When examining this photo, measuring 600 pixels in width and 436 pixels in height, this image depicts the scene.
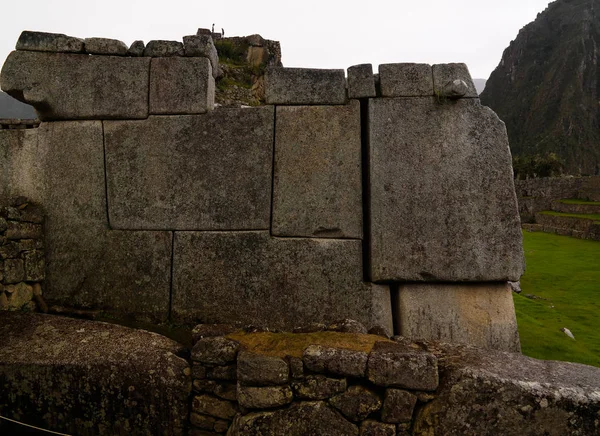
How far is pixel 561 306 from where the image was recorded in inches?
331

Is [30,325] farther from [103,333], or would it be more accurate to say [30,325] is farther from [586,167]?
[586,167]

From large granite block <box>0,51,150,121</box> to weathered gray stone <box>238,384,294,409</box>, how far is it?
9.48 ft

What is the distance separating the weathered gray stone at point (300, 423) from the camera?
3.02 metres

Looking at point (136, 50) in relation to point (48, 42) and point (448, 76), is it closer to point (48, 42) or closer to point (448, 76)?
point (48, 42)

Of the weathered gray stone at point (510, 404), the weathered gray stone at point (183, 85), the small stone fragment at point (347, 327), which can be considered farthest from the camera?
the weathered gray stone at point (183, 85)

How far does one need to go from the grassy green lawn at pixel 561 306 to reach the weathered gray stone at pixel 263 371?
3.12 metres

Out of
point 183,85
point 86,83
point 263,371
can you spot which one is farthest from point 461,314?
point 86,83

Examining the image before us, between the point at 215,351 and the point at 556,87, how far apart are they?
14114 centimetres

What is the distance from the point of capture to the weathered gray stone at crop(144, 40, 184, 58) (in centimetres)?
445

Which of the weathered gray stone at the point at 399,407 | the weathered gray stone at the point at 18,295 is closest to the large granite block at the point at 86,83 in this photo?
the weathered gray stone at the point at 18,295

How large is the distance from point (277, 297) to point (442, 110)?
93.9 inches

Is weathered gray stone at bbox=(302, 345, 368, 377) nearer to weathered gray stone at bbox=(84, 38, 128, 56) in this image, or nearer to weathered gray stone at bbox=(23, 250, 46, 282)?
weathered gray stone at bbox=(23, 250, 46, 282)

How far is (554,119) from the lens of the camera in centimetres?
11319

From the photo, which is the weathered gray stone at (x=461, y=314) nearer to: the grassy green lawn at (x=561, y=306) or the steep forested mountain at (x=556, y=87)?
the grassy green lawn at (x=561, y=306)
